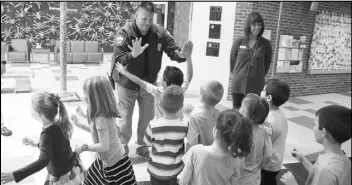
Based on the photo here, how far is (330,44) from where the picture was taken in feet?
23.9

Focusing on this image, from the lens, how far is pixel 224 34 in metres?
5.99

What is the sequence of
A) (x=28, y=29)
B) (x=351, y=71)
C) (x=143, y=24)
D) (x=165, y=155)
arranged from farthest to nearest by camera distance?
(x=28, y=29)
(x=351, y=71)
(x=143, y=24)
(x=165, y=155)

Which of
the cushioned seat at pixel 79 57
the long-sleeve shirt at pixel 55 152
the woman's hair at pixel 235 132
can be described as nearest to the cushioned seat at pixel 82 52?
the cushioned seat at pixel 79 57

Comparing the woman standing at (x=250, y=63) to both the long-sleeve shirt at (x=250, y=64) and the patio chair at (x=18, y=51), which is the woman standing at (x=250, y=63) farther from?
the patio chair at (x=18, y=51)

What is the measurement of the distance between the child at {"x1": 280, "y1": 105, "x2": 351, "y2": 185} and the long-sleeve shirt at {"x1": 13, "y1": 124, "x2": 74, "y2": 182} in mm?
1397

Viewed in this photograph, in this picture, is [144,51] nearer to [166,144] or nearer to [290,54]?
[166,144]

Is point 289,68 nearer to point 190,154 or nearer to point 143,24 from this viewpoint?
point 143,24

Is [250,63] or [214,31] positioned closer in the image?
[250,63]

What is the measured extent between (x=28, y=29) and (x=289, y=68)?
8893 millimetres

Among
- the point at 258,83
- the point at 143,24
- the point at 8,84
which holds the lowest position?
the point at 8,84

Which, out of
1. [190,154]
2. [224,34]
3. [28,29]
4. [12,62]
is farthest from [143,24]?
[28,29]

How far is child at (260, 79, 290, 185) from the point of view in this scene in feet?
7.18

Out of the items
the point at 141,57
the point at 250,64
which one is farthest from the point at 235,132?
the point at 250,64

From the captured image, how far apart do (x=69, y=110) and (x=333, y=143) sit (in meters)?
4.39
